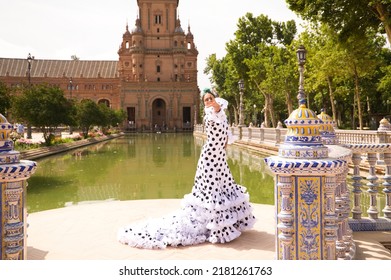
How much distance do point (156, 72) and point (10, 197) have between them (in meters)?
68.1

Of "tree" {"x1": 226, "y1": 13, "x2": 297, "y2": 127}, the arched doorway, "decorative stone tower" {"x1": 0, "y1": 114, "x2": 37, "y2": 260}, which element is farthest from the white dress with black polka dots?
the arched doorway

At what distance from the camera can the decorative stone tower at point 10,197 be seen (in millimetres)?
2816

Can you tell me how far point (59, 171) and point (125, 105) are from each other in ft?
174

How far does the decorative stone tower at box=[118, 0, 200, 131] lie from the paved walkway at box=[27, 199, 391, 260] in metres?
58.3

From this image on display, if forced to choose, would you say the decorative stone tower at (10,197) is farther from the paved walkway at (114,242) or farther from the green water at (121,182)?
the green water at (121,182)

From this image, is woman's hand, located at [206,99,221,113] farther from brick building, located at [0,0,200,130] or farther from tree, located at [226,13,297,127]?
brick building, located at [0,0,200,130]

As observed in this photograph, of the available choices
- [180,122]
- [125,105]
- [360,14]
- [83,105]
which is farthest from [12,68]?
[360,14]

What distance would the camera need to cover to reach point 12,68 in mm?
69062

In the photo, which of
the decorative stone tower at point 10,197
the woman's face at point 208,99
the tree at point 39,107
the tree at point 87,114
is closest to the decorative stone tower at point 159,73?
the tree at point 87,114

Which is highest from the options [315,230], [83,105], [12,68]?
[12,68]

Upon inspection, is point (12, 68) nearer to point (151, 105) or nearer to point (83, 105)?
point (151, 105)

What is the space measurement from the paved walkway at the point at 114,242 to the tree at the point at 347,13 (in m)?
11.1

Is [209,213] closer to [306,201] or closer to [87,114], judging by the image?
[306,201]

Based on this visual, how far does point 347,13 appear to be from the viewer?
49.5 feet
